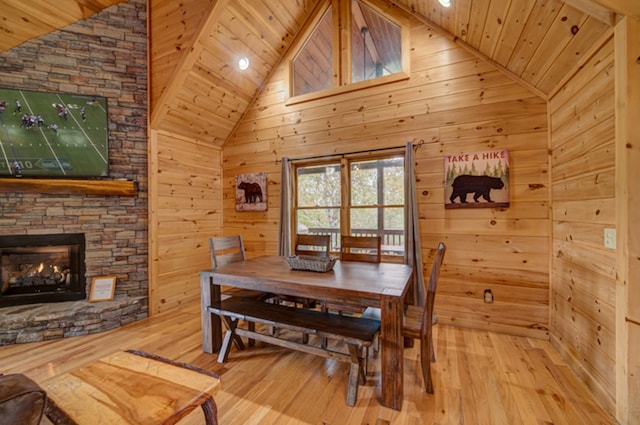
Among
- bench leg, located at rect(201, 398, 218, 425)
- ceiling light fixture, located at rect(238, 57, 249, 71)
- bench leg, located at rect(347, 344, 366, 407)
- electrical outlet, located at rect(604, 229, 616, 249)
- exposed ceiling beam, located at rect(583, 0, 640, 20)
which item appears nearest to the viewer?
bench leg, located at rect(201, 398, 218, 425)

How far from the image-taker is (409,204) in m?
2.99

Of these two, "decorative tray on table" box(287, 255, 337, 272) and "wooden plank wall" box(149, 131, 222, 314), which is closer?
"decorative tray on table" box(287, 255, 337, 272)

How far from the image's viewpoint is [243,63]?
138 inches

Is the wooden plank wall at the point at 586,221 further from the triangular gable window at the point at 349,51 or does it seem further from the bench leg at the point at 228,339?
the bench leg at the point at 228,339

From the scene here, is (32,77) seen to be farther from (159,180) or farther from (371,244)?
(371,244)

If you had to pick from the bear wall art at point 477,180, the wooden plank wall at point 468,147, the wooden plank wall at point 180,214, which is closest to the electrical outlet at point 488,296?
the wooden plank wall at point 468,147

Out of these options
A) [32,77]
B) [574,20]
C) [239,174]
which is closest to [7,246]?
[32,77]

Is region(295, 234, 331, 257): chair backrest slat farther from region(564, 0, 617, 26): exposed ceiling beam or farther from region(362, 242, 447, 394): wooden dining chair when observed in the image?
region(564, 0, 617, 26): exposed ceiling beam

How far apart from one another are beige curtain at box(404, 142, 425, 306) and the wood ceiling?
121 cm

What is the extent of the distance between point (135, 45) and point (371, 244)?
370 centimetres

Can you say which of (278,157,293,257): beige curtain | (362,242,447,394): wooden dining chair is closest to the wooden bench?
(362,242,447,394): wooden dining chair

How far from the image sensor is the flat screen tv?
272 cm

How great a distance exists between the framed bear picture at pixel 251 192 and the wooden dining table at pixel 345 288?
1.43 m

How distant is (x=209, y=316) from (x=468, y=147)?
3044 millimetres
